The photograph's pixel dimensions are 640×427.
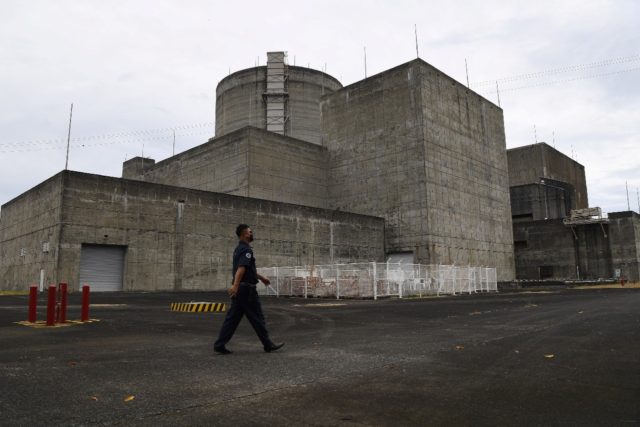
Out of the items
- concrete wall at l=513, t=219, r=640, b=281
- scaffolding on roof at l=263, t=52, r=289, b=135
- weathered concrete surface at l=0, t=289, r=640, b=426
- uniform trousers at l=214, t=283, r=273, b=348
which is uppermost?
scaffolding on roof at l=263, t=52, r=289, b=135

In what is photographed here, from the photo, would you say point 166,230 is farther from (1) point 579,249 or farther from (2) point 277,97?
(1) point 579,249

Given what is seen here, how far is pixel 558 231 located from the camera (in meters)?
57.9

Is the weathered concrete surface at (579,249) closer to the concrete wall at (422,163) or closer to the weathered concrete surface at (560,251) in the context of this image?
the weathered concrete surface at (560,251)

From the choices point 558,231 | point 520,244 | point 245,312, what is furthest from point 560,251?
point 245,312

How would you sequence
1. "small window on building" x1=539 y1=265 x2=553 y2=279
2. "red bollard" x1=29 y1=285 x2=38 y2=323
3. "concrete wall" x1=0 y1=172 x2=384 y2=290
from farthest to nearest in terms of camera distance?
1. "small window on building" x1=539 y1=265 x2=553 y2=279
2. "concrete wall" x1=0 y1=172 x2=384 y2=290
3. "red bollard" x1=29 y1=285 x2=38 y2=323

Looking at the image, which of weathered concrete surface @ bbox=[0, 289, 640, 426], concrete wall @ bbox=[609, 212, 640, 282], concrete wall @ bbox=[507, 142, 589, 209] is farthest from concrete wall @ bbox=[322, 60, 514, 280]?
weathered concrete surface @ bbox=[0, 289, 640, 426]

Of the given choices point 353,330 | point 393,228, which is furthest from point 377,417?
point 393,228

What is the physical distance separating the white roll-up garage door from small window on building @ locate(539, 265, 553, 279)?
5059cm

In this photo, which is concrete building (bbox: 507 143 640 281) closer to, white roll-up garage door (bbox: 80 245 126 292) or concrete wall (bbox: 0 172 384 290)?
concrete wall (bbox: 0 172 384 290)

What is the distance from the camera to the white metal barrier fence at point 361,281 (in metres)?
24.7

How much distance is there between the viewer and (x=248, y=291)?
7.16m

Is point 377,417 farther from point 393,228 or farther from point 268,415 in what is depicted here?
point 393,228

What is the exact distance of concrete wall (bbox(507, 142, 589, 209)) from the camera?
7006cm

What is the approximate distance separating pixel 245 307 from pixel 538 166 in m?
71.8
